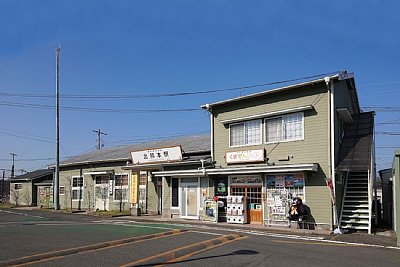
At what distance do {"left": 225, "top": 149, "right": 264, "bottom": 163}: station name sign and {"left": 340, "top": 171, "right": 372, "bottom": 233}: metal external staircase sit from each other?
4.38 m

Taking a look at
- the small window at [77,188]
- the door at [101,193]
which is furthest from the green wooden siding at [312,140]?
the small window at [77,188]

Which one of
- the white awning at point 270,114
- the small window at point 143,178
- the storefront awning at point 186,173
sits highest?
the white awning at point 270,114

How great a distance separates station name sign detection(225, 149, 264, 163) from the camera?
20.7 meters

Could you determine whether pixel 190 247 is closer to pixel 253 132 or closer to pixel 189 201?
pixel 253 132

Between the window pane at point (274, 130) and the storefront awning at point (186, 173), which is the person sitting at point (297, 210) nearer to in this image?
the window pane at point (274, 130)

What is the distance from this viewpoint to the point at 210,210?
22141 mm

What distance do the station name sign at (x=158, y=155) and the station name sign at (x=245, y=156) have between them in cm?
380

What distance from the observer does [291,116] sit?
19984 millimetres

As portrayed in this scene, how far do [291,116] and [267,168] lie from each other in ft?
9.24

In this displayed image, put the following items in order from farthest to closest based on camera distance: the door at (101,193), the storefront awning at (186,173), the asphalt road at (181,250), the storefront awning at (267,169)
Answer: the door at (101,193)
the storefront awning at (186,173)
the storefront awning at (267,169)
the asphalt road at (181,250)

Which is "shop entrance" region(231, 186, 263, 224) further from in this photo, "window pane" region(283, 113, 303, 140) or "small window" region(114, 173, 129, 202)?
"small window" region(114, 173, 129, 202)

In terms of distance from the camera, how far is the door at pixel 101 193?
32.2 m

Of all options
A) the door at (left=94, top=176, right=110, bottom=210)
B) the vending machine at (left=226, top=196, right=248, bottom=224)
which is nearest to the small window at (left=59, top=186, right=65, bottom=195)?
the door at (left=94, top=176, right=110, bottom=210)

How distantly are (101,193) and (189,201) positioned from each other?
450 inches
